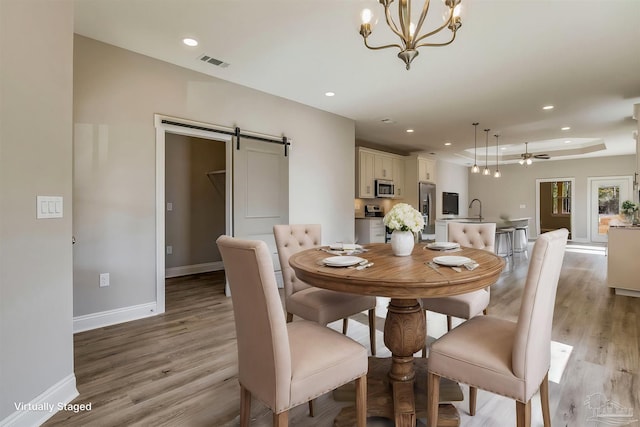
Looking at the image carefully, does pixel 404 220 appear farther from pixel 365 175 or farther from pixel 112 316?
pixel 365 175

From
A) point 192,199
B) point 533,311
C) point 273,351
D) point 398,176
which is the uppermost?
point 398,176

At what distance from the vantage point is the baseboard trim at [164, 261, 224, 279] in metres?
4.79

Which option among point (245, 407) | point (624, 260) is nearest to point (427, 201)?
point (624, 260)

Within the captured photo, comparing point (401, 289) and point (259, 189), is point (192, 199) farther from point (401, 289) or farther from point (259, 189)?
point (401, 289)

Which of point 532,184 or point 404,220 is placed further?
point 532,184

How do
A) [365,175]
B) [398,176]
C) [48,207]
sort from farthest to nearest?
[398,176], [365,175], [48,207]

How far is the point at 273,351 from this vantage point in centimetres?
115

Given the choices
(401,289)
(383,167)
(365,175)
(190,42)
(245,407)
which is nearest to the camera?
(401,289)

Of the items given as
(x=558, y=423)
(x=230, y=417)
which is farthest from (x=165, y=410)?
(x=558, y=423)

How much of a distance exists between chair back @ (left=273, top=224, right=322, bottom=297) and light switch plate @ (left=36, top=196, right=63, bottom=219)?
128 cm

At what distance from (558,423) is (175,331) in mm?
2731

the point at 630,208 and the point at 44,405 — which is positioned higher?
the point at 630,208

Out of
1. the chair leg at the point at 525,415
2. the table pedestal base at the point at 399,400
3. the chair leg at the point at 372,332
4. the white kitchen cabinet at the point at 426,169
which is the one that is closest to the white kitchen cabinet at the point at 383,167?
the white kitchen cabinet at the point at 426,169

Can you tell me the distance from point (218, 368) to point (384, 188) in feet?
17.5
